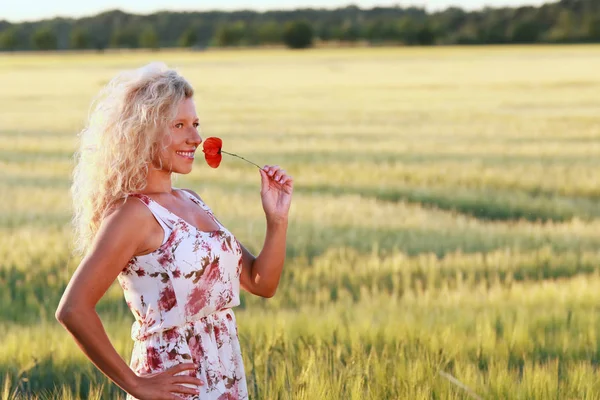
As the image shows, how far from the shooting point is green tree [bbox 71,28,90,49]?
112m

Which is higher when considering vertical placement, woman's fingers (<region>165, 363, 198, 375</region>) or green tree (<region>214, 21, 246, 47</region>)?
woman's fingers (<region>165, 363, 198, 375</region>)

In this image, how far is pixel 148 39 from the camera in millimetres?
107688

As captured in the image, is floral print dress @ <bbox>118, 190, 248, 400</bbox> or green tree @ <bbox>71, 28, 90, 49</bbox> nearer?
floral print dress @ <bbox>118, 190, 248, 400</bbox>

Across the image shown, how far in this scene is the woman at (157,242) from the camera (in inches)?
101

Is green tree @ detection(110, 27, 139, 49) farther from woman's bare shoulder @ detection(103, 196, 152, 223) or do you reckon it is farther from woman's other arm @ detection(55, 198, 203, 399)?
woman's other arm @ detection(55, 198, 203, 399)

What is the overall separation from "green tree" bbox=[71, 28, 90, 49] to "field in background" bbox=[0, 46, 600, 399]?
8622 centimetres

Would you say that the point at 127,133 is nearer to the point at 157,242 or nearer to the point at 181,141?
the point at 181,141

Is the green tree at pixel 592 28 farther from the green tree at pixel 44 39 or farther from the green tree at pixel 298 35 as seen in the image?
the green tree at pixel 44 39

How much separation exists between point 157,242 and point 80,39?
373 ft

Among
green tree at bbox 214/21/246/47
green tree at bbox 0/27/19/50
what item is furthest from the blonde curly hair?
green tree at bbox 0/27/19/50

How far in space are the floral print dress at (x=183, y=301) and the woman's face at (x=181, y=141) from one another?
118 millimetres

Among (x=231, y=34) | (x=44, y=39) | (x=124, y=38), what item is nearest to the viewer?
(x=124, y=38)

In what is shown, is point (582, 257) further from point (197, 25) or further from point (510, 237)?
point (197, 25)

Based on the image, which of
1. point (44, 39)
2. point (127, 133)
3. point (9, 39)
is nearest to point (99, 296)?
point (127, 133)
